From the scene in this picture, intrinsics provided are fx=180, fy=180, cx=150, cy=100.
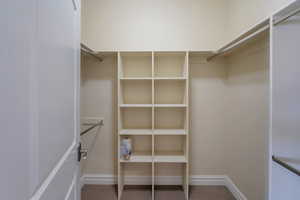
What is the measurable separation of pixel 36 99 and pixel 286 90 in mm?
1282

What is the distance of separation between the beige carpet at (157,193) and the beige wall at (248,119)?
0.26 meters

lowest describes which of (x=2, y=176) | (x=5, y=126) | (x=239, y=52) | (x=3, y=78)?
(x=2, y=176)

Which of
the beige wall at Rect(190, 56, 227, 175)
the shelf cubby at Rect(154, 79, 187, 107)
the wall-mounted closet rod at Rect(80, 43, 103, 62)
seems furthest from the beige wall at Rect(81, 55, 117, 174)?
the beige wall at Rect(190, 56, 227, 175)

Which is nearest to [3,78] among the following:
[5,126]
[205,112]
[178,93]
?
[5,126]

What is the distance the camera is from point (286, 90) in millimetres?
1080

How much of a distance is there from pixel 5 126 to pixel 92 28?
7.68 feet

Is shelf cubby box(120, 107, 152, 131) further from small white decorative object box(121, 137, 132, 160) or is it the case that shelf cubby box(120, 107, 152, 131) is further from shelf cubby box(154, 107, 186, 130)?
small white decorative object box(121, 137, 132, 160)

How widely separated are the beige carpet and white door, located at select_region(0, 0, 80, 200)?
4.87 ft

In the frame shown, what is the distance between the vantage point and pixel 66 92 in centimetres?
87

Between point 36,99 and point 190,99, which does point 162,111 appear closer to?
point 190,99

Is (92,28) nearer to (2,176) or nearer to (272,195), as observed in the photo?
(2,176)

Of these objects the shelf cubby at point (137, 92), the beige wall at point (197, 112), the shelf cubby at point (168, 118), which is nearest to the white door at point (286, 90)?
the beige wall at point (197, 112)

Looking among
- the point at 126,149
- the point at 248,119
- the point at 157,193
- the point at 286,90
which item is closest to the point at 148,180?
the point at 157,193

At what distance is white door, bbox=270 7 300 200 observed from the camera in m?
1.07
